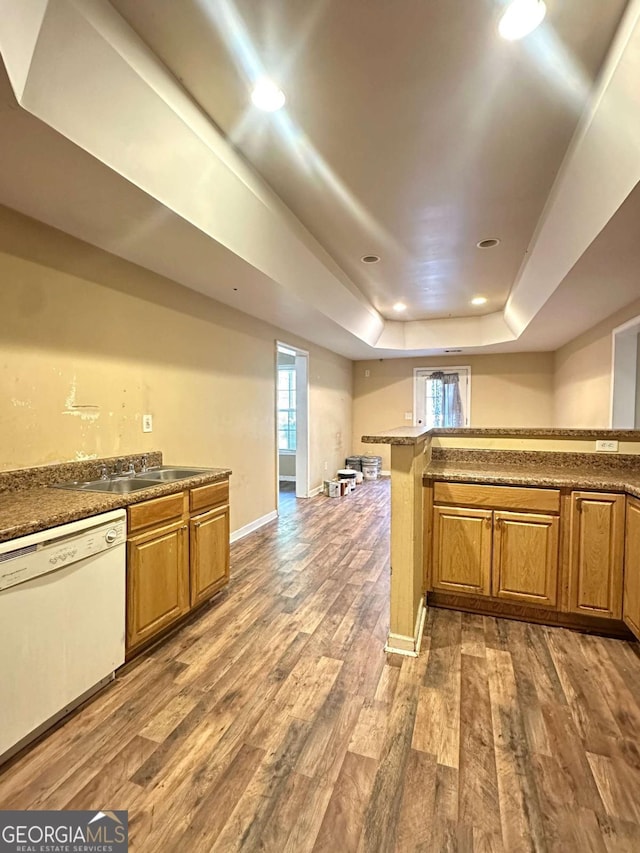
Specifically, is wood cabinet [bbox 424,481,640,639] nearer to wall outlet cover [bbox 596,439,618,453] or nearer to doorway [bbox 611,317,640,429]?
wall outlet cover [bbox 596,439,618,453]

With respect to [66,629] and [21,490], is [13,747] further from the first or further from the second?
[21,490]

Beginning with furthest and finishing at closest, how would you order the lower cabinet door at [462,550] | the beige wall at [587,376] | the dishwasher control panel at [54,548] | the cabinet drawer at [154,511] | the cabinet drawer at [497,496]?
the beige wall at [587,376] → the lower cabinet door at [462,550] → the cabinet drawer at [497,496] → the cabinet drawer at [154,511] → the dishwasher control panel at [54,548]

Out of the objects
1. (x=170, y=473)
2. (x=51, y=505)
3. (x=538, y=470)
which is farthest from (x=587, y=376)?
(x=51, y=505)

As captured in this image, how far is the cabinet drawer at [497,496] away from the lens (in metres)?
2.28

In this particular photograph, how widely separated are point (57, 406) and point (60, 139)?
1334 mm

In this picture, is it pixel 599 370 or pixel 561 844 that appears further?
pixel 599 370

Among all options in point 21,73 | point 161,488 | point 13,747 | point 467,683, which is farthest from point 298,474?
point 21,73

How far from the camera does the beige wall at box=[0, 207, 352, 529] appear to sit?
2029mm

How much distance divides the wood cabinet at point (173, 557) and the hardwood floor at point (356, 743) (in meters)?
0.19

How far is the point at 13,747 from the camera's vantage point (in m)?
1.45

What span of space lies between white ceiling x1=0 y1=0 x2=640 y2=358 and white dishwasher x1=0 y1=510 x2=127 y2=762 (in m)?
1.53

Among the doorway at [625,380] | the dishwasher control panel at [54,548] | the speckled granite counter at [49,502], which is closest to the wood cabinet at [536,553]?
the speckled granite counter at [49,502]

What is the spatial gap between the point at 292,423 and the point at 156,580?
5071 millimetres

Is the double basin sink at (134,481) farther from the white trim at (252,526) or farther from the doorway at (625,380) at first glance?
the doorway at (625,380)
